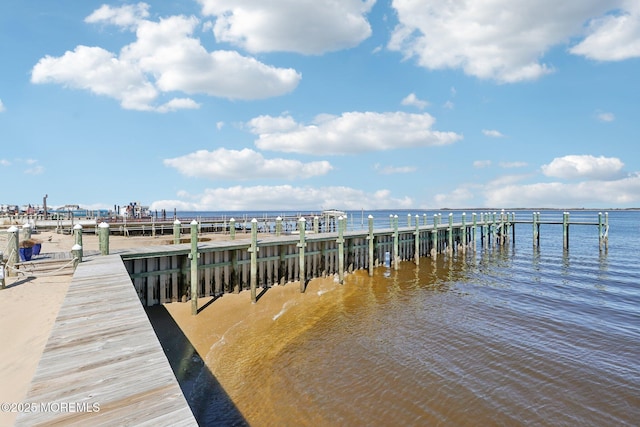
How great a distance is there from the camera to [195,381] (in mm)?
8969

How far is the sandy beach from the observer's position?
677cm

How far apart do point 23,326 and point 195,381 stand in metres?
5.27

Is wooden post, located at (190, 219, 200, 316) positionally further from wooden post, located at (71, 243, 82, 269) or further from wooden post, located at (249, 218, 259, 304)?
wooden post, located at (71, 243, 82, 269)

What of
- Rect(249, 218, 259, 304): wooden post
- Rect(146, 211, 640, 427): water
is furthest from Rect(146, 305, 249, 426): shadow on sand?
Rect(249, 218, 259, 304): wooden post

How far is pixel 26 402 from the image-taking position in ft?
9.29

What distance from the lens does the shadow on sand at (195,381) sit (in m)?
7.61

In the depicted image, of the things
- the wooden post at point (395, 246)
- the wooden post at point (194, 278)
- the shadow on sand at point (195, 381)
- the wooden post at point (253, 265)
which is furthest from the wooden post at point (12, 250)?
the wooden post at point (395, 246)

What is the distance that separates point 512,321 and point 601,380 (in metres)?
4.60

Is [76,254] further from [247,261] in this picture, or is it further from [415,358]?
[415,358]

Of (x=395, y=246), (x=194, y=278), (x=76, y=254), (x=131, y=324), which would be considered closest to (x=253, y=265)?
(x=194, y=278)

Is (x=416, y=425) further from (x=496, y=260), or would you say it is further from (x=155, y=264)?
(x=496, y=260)

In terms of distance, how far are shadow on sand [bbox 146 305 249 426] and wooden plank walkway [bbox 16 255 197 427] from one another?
3814 millimetres

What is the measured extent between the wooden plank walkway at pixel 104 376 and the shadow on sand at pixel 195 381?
3814 millimetres

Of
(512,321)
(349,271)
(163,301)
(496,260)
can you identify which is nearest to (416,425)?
(512,321)
